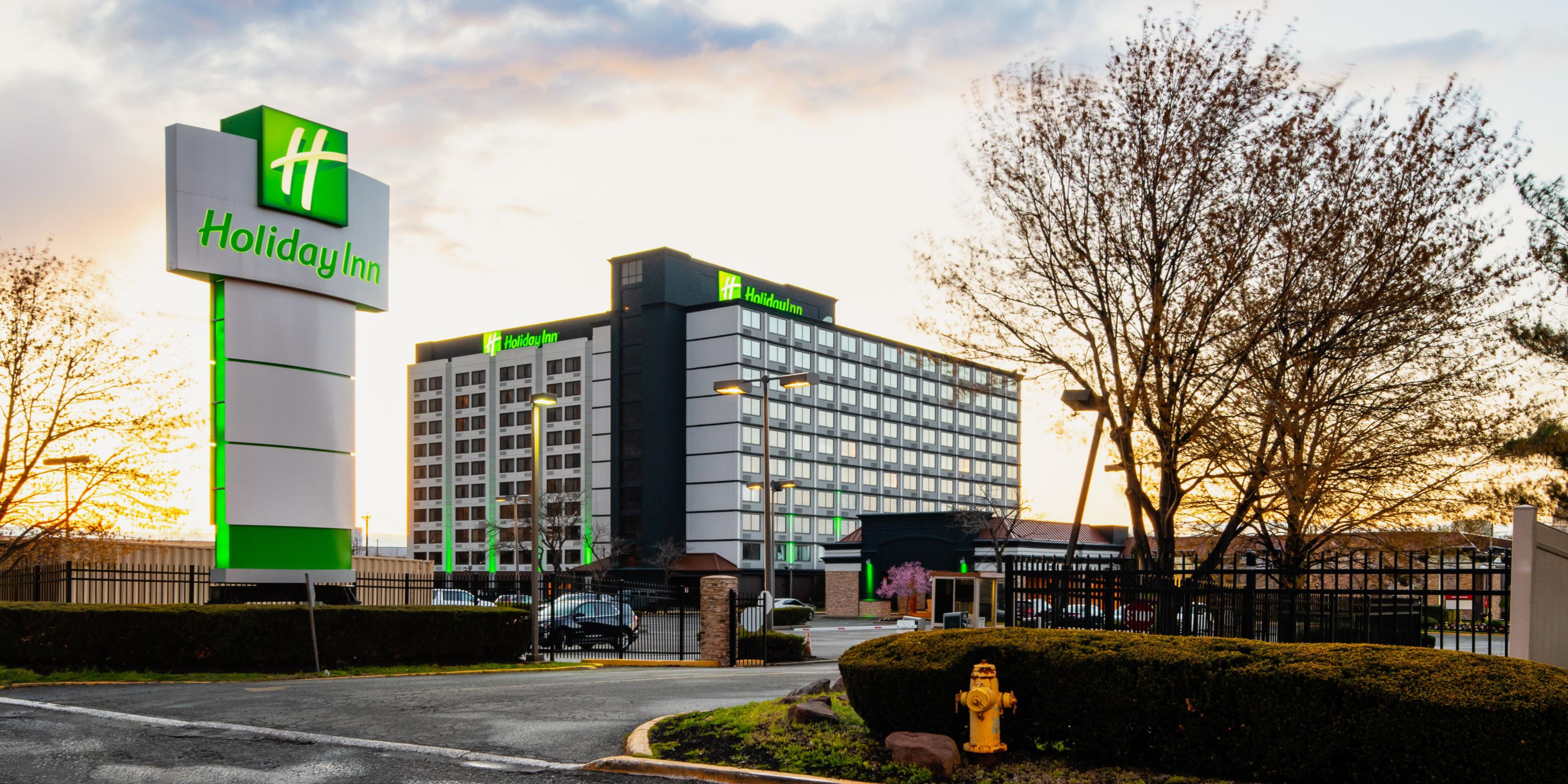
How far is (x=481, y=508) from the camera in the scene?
118 metres

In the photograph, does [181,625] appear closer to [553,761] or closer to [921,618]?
[553,761]

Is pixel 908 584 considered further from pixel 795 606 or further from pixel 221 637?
pixel 221 637

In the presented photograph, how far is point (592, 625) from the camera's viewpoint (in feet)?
112

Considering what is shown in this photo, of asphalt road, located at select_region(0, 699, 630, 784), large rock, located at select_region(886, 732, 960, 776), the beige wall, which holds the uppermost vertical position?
the beige wall

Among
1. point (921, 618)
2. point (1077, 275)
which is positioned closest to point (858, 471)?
point (921, 618)

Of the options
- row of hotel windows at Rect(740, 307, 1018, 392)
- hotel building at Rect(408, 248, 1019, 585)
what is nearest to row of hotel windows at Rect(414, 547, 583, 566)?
hotel building at Rect(408, 248, 1019, 585)

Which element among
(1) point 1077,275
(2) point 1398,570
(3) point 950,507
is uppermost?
(1) point 1077,275

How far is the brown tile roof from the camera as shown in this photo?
101m

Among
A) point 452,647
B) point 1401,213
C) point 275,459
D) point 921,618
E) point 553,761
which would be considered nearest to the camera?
point 553,761

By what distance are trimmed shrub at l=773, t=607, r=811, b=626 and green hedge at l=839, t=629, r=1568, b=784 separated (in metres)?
54.0

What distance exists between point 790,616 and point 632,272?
50.7 metres

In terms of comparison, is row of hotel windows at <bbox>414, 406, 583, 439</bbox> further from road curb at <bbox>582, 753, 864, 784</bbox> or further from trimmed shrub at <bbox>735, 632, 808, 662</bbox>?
road curb at <bbox>582, 753, 864, 784</bbox>

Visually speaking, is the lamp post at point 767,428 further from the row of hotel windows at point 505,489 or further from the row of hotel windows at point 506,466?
the row of hotel windows at point 506,466

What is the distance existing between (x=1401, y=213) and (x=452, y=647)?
19.1 meters
